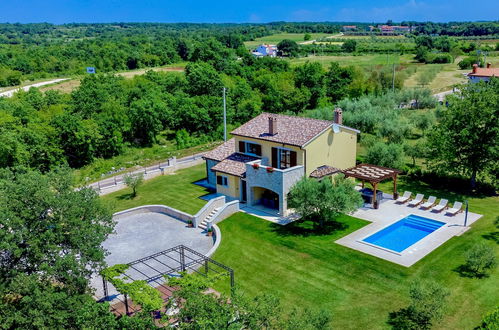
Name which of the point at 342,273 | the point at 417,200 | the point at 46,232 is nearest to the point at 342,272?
the point at 342,273

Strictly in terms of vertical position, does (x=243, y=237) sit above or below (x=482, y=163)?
below

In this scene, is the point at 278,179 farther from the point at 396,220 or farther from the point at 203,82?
the point at 203,82

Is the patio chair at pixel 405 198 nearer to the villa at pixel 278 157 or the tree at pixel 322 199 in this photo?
the villa at pixel 278 157

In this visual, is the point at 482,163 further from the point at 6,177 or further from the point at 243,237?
the point at 6,177

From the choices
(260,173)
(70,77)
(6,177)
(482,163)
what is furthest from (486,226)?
(70,77)

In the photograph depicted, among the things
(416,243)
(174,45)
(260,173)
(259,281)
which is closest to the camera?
(259,281)

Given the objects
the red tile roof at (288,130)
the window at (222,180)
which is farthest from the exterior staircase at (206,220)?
the red tile roof at (288,130)

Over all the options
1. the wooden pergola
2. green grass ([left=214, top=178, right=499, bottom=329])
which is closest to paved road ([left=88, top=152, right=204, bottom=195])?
green grass ([left=214, top=178, right=499, bottom=329])
